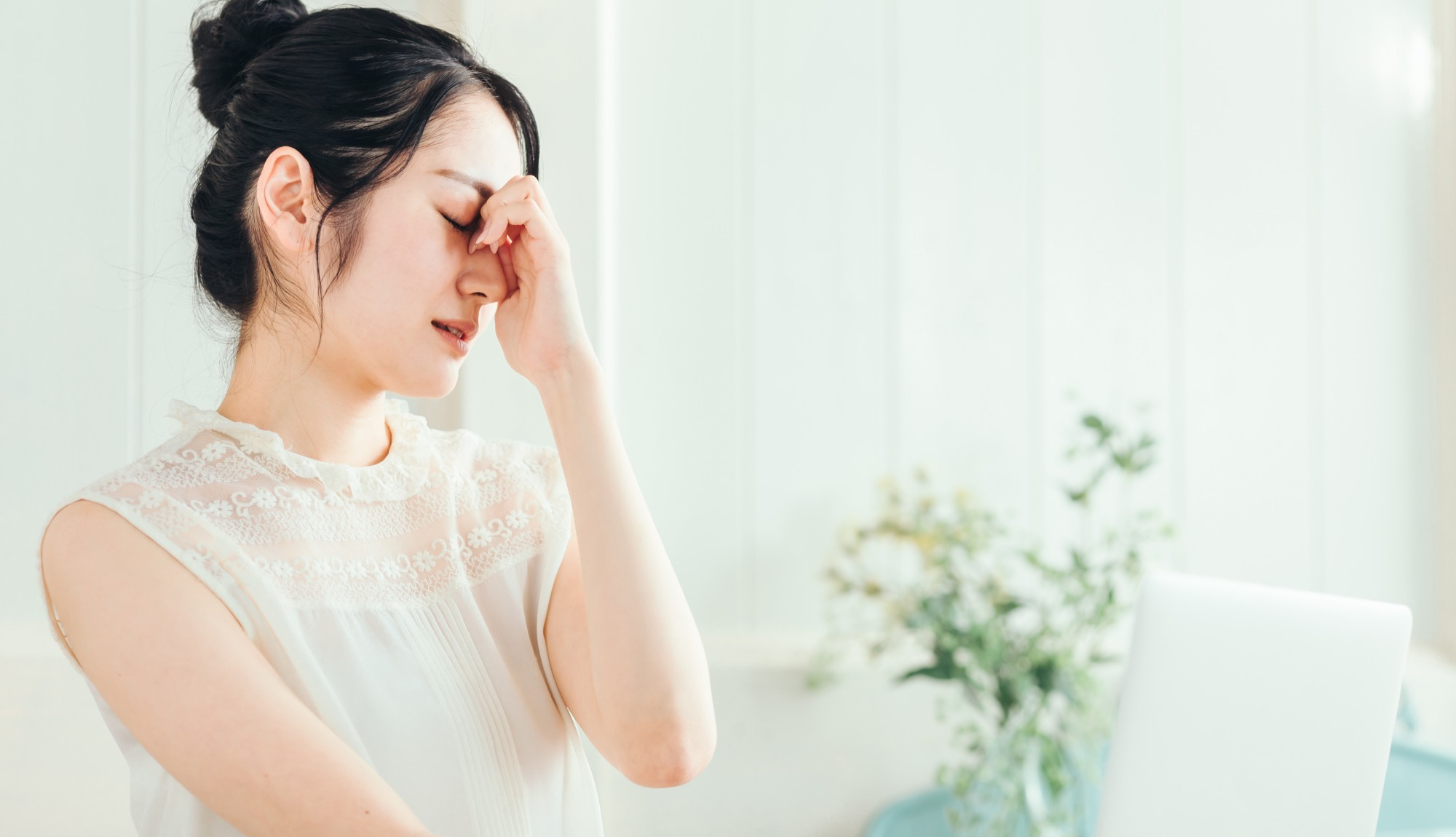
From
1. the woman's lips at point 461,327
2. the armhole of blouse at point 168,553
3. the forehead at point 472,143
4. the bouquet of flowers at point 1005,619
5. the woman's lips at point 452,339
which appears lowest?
the bouquet of flowers at point 1005,619

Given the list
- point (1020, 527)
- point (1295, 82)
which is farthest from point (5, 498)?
point (1295, 82)

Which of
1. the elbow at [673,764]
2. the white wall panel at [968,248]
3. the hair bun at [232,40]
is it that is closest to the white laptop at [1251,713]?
the elbow at [673,764]

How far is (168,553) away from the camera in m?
0.72

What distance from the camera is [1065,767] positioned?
142 centimetres

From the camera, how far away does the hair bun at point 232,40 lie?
0.86 m

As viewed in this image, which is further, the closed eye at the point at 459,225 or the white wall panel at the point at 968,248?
the white wall panel at the point at 968,248

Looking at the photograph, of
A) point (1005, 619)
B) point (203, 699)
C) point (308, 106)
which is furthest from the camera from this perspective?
point (1005, 619)

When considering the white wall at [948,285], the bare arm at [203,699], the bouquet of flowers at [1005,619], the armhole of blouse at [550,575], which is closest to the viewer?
the bare arm at [203,699]

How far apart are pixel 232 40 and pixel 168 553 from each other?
49 cm

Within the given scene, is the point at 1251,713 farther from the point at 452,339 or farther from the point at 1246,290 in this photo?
the point at 1246,290

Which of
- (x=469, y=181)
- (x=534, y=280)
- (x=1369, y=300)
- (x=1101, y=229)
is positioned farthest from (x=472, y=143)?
(x=1369, y=300)

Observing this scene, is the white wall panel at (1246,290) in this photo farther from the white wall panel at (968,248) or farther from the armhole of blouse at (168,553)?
the armhole of blouse at (168,553)

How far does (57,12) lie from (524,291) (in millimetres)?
969

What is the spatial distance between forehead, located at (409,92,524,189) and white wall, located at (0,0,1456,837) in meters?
0.54
